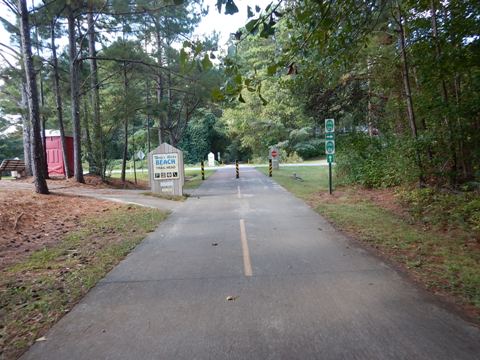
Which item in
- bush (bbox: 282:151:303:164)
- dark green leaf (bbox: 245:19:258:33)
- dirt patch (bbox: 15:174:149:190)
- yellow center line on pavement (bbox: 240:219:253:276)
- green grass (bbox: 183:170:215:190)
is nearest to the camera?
dark green leaf (bbox: 245:19:258:33)

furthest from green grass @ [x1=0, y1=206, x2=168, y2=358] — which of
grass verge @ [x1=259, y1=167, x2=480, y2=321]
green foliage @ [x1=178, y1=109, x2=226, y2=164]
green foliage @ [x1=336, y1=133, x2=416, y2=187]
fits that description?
green foliage @ [x1=178, y1=109, x2=226, y2=164]

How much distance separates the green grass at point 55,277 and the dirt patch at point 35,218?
1.37ft

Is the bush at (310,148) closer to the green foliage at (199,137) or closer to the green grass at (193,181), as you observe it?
the green foliage at (199,137)

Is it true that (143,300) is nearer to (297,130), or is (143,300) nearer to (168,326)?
(168,326)

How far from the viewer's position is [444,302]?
4426mm

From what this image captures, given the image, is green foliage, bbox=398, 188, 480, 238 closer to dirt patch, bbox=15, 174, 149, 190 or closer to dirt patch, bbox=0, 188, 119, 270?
dirt patch, bbox=0, 188, 119, 270

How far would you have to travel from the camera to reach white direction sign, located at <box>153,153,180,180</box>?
53.2 feet

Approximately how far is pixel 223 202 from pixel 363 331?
1048 cm

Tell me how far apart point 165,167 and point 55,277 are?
10855 mm

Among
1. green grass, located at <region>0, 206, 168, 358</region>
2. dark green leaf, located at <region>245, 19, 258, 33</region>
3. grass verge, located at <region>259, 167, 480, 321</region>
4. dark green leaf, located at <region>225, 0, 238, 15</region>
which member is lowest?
grass verge, located at <region>259, 167, 480, 321</region>

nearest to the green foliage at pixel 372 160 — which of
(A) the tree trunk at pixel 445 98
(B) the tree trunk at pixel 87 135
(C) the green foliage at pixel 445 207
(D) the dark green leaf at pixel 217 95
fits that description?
(C) the green foliage at pixel 445 207

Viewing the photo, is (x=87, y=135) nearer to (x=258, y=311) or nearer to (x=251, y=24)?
(x=251, y=24)

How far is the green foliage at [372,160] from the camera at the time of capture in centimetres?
1213

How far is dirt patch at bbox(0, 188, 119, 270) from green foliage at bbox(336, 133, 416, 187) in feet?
30.9
